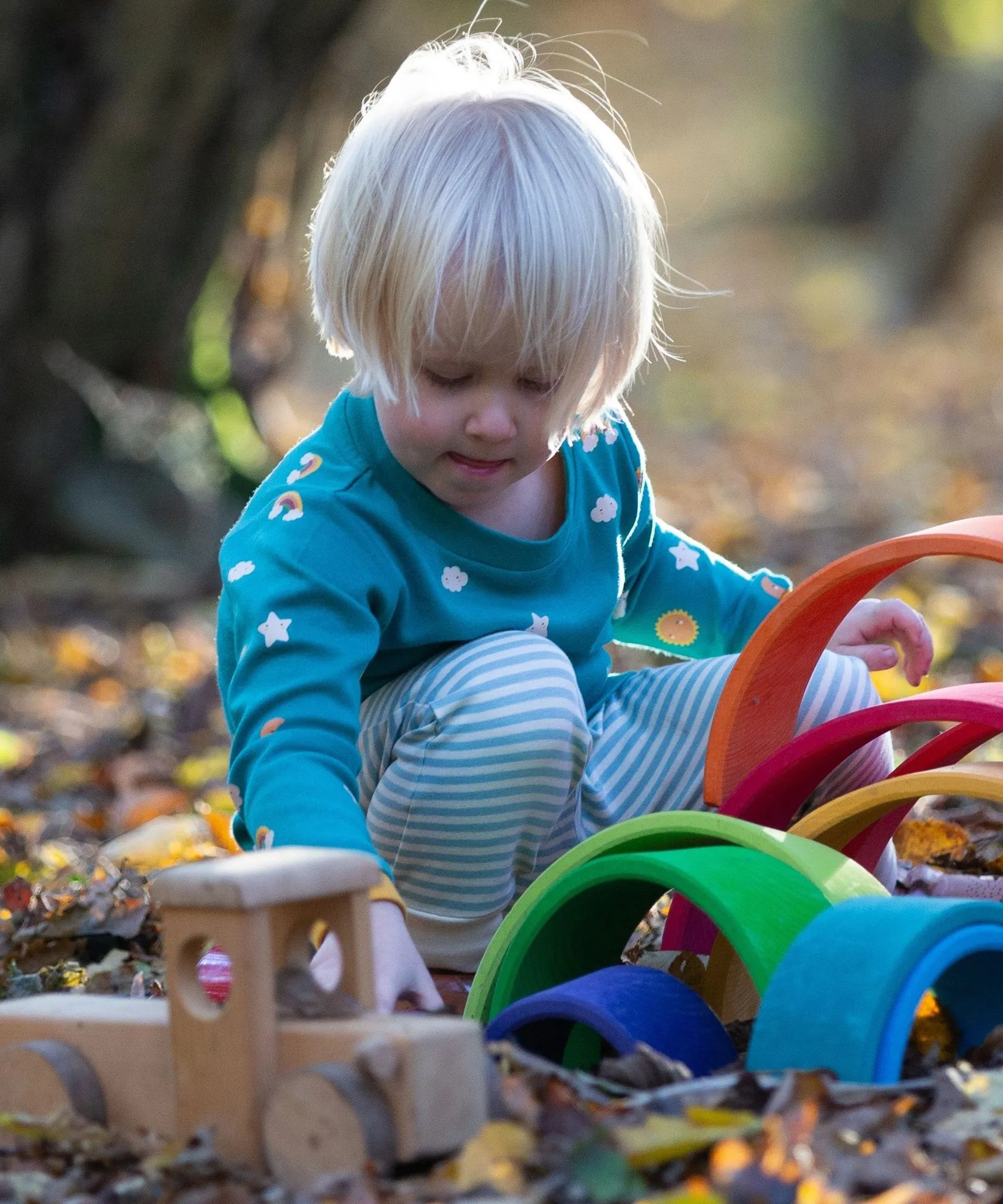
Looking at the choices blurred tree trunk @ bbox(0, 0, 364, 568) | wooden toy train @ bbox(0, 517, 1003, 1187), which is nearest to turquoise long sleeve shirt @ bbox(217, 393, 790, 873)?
wooden toy train @ bbox(0, 517, 1003, 1187)

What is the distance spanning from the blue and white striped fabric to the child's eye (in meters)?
0.32

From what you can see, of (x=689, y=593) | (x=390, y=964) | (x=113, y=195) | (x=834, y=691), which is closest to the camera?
(x=390, y=964)

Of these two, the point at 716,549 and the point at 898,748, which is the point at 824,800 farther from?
the point at 716,549

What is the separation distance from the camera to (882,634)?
2.29m

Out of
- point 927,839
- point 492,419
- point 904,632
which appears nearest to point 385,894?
point 492,419

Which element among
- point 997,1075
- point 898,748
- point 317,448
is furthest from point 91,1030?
point 898,748

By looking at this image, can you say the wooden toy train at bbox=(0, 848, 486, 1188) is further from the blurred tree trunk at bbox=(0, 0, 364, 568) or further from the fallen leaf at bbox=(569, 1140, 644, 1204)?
the blurred tree trunk at bbox=(0, 0, 364, 568)

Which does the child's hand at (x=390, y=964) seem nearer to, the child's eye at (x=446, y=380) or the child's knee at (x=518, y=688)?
the child's knee at (x=518, y=688)

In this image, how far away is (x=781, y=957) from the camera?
1.43 m

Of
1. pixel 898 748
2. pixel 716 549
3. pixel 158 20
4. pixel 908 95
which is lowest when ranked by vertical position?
pixel 898 748

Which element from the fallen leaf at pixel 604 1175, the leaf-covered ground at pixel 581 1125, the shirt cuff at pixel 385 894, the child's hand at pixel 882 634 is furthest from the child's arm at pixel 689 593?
the fallen leaf at pixel 604 1175

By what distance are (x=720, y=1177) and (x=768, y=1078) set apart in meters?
0.19

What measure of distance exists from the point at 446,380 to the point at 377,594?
0.27m

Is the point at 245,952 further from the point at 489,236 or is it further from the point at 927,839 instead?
the point at 927,839
